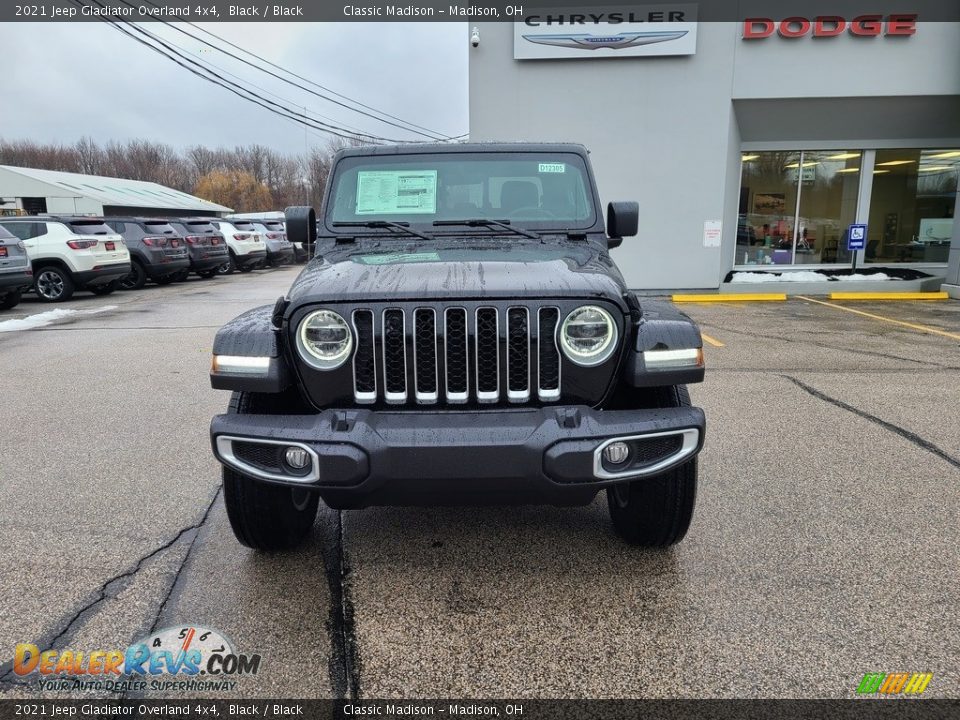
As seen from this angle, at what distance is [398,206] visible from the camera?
385cm

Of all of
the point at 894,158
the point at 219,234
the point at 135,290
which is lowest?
the point at 135,290

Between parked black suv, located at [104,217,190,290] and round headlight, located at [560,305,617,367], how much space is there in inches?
626

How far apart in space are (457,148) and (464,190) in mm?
304

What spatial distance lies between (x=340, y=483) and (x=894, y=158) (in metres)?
16.7

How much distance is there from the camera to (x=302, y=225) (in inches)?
158

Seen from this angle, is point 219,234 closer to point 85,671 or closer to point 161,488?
point 161,488

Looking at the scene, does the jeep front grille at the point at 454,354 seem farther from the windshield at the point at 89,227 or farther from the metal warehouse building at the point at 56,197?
the metal warehouse building at the point at 56,197

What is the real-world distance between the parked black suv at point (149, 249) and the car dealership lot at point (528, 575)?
12465mm

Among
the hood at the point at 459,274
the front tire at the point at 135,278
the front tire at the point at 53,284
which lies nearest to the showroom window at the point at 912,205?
the hood at the point at 459,274

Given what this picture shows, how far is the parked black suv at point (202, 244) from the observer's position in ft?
61.2

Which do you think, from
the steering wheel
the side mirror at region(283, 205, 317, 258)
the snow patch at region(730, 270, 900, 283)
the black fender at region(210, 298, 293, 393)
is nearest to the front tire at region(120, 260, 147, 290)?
the snow patch at region(730, 270, 900, 283)

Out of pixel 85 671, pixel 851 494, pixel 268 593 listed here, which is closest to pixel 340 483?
pixel 268 593

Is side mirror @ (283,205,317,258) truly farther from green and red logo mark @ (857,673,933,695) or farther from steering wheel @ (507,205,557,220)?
green and red logo mark @ (857,673,933,695)

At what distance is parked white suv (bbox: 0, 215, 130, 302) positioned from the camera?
1375 centimetres
